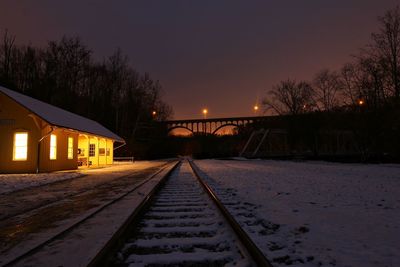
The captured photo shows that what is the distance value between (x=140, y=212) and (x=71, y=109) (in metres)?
47.8

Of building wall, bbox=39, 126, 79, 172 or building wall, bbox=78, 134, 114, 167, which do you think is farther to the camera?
building wall, bbox=78, 134, 114, 167

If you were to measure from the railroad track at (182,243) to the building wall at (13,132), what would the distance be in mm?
14878

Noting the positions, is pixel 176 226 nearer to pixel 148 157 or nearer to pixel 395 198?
pixel 395 198

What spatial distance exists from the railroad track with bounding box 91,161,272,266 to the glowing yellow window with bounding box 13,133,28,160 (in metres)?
15.3

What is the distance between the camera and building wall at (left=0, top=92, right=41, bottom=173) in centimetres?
1764

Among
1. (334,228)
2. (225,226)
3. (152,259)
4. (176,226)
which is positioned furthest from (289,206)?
(152,259)

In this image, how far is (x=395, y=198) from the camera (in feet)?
26.0

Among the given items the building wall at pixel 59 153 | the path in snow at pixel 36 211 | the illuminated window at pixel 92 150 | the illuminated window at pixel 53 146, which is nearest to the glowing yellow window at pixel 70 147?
the building wall at pixel 59 153

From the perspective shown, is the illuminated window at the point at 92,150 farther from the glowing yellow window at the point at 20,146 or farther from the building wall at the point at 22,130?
the glowing yellow window at the point at 20,146

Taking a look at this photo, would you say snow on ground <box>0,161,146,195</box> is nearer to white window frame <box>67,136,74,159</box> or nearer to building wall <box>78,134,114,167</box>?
white window frame <box>67,136,74,159</box>

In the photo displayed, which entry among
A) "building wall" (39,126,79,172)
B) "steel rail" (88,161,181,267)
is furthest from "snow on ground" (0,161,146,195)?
"steel rail" (88,161,181,267)

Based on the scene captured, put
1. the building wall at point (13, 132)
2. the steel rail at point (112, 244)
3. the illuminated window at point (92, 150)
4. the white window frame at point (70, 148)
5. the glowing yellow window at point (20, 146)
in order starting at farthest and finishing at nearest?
the illuminated window at point (92, 150), the white window frame at point (70, 148), the glowing yellow window at point (20, 146), the building wall at point (13, 132), the steel rail at point (112, 244)

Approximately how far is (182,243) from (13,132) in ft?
59.3

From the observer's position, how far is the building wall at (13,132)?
1764 centimetres
